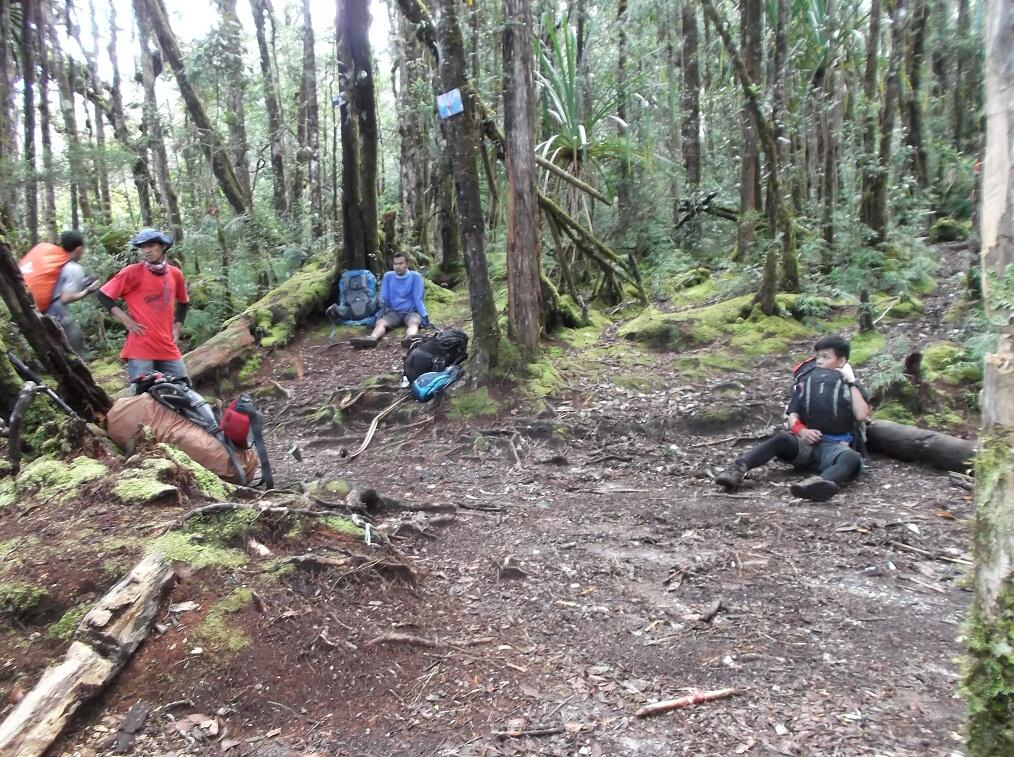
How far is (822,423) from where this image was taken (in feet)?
19.1

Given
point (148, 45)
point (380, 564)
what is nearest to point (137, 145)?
point (148, 45)

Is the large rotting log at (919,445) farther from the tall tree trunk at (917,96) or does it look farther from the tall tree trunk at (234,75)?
the tall tree trunk at (234,75)

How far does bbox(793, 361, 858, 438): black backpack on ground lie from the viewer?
5754 millimetres

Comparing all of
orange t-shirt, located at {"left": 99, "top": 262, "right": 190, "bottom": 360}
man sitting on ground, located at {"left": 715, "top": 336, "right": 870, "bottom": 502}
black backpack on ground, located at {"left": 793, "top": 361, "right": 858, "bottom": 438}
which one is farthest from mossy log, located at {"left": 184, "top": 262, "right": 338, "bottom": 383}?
black backpack on ground, located at {"left": 793, "top": 361, "right": 858, "bottom": 438}

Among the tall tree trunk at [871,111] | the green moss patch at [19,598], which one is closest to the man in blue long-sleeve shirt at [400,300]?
the tall tree trunk at [871,111]

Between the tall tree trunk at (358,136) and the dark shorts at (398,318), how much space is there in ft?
4.15

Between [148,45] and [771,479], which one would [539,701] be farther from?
[148,45]

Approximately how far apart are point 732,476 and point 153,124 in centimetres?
1368

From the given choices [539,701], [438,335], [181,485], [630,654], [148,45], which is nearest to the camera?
[539,701]

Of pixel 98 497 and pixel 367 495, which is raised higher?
pixel 98 497

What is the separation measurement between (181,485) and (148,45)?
1482 cm

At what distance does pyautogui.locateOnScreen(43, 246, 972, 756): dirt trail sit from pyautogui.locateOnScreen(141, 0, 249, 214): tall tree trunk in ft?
33.3

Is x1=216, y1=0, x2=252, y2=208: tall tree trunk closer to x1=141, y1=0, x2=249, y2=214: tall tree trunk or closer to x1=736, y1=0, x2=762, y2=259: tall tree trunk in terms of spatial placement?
x1=141, y1=0, x2=249, y2=214: tall tree trunk

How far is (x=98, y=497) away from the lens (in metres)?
3.63
